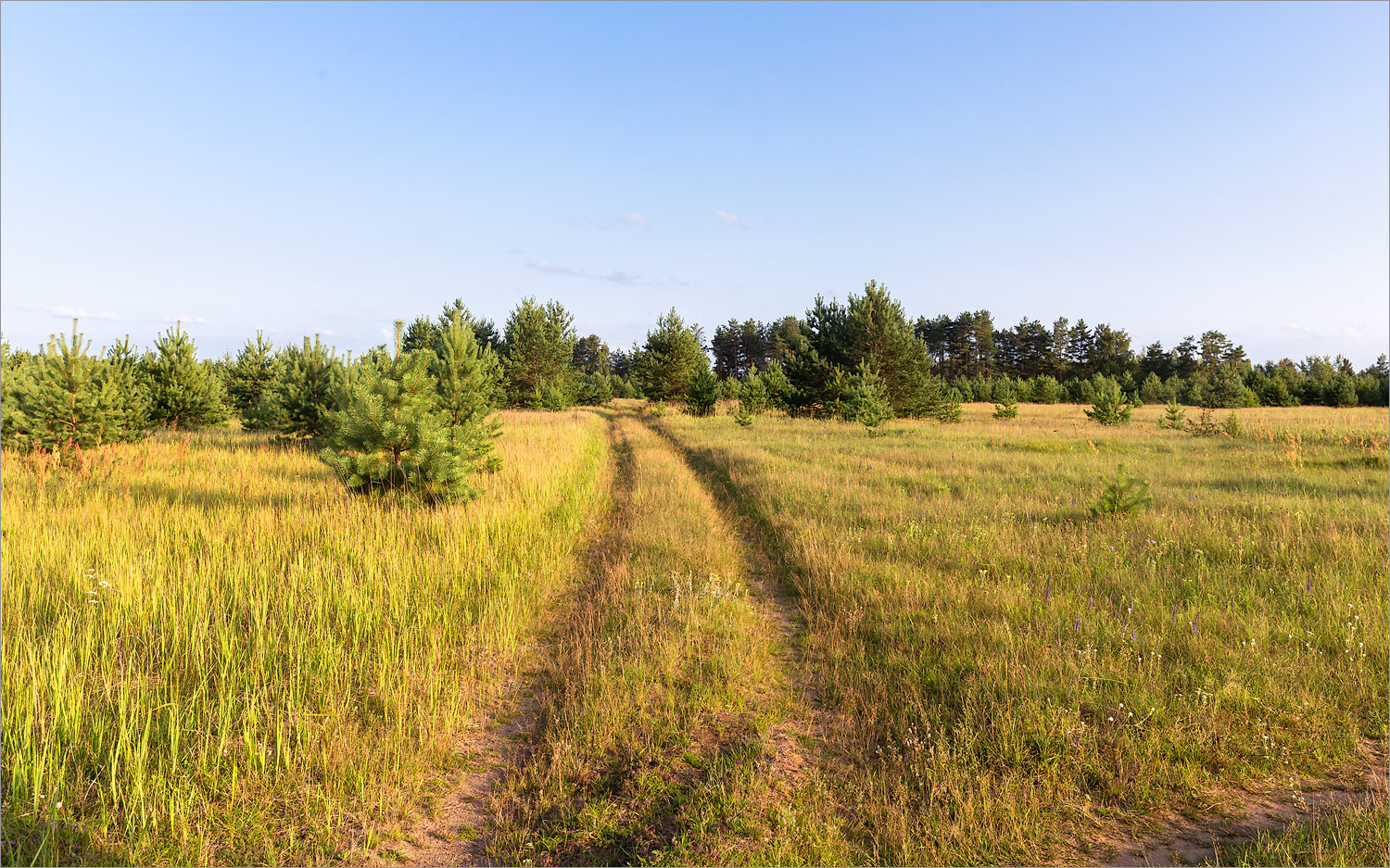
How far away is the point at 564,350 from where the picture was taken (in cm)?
4781

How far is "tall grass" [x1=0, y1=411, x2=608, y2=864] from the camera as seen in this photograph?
2881 millimetres

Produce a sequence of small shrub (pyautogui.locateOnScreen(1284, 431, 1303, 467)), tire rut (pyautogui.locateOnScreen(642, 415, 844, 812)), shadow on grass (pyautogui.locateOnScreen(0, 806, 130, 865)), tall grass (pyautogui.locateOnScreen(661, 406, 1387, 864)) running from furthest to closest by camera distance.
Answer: small shrub (pyautogui.locateOnScreen(1284, 431, 1303, 467)), tire rut (pyautogui.locateOnScreen(642, 415, 844, 812)), tall grass (pyautogui.locateOnScreen(661, 406, 1387, 864)), shadow on grass (pyautogui.locateOnScreen(0, 806, 130, 865))

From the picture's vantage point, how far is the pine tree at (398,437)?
27.1 ft

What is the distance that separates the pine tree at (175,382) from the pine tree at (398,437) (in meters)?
15.6

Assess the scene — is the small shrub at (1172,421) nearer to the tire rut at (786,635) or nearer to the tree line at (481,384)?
the tree line at (481,384)

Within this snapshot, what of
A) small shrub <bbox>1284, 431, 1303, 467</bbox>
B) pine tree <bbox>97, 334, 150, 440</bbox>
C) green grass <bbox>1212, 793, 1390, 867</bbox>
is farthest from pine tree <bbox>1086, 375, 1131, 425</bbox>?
pine tree <bbox>97, 334, 150, 440</bbox>

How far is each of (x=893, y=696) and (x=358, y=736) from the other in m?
3.58

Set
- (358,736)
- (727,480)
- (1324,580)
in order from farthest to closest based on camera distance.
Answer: (727,480) → (1324,580) → (358,736)

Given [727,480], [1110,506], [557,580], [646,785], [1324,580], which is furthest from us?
[727,480]

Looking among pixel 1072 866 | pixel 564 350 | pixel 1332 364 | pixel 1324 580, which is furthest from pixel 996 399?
pixel 1072 866

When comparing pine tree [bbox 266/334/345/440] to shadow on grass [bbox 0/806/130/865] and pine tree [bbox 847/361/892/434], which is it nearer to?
shadow on grass [bbox 0/806/130/865]

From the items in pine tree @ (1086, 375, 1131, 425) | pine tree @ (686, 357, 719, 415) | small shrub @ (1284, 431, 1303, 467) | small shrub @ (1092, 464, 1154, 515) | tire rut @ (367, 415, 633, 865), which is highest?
pine tree @ (686, 357, 719, 415)

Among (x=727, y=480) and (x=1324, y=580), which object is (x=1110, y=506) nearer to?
(x=1324, y=580)

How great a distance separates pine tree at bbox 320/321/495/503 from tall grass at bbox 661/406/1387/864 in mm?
5246
